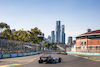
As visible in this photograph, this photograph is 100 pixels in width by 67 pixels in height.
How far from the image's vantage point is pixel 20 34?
97938mm

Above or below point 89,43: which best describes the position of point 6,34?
above

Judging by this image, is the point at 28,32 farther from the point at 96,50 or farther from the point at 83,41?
the point at 96,50

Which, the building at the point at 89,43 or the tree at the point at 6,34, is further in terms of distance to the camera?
the building at the point at 89,43

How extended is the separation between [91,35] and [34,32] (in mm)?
37220

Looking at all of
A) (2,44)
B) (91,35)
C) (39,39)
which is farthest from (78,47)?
(2,44)

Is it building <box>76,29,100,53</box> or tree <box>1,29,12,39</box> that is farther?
building <box>76,29,100,53</box>

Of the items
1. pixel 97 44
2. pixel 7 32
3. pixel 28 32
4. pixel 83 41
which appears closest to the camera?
pixel 7 32

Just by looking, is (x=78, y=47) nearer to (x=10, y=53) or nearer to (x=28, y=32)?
(x=28, y=32)

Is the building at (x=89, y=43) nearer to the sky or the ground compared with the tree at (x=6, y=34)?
nearer to the ground

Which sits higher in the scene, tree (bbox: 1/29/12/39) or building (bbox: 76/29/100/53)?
tree (bbox: 1/29/12/39)

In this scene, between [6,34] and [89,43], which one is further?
[89,43]

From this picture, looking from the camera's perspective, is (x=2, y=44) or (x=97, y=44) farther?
(x=97, y=44)

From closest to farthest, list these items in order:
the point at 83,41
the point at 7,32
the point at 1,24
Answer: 1. the point at 1,24
2. the point at 7,32
3. the point at 83,41

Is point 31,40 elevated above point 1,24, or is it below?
below
